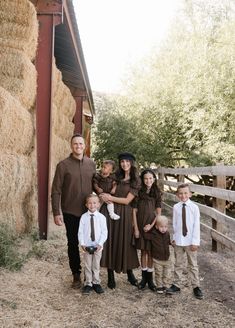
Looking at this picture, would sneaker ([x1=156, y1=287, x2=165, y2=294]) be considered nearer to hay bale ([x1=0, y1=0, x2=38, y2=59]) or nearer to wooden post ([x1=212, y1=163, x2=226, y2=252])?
wooden post ([x1=212, y1=163, x2=226, y2=252])

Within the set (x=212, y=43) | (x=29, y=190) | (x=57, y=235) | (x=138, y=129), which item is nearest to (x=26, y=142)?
(x=29, y=190)

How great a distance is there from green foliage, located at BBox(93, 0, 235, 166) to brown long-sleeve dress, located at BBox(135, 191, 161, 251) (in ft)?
23.5

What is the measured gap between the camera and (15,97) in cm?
544

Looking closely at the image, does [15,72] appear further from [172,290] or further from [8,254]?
[172,290]

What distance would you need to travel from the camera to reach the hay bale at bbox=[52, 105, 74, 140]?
29.2 feet

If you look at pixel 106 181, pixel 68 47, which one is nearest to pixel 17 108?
pixel 106 181

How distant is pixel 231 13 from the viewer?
19.0 m

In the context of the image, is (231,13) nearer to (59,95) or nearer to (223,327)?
(59,95)

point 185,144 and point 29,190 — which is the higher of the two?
point 185,144

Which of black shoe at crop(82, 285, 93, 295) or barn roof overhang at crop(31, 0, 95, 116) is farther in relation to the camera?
barn roof overhang at crop(31, 0, 95, 116)

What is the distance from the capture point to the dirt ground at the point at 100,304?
140 inches

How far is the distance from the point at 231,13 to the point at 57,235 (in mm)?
15720

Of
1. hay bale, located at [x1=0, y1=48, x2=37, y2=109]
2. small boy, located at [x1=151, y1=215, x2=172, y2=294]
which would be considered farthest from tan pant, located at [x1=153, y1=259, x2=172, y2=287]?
hay bale, located at [x1=0, y1=48, x2=37, y2=109]

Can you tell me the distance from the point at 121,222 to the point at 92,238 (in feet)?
1.31
